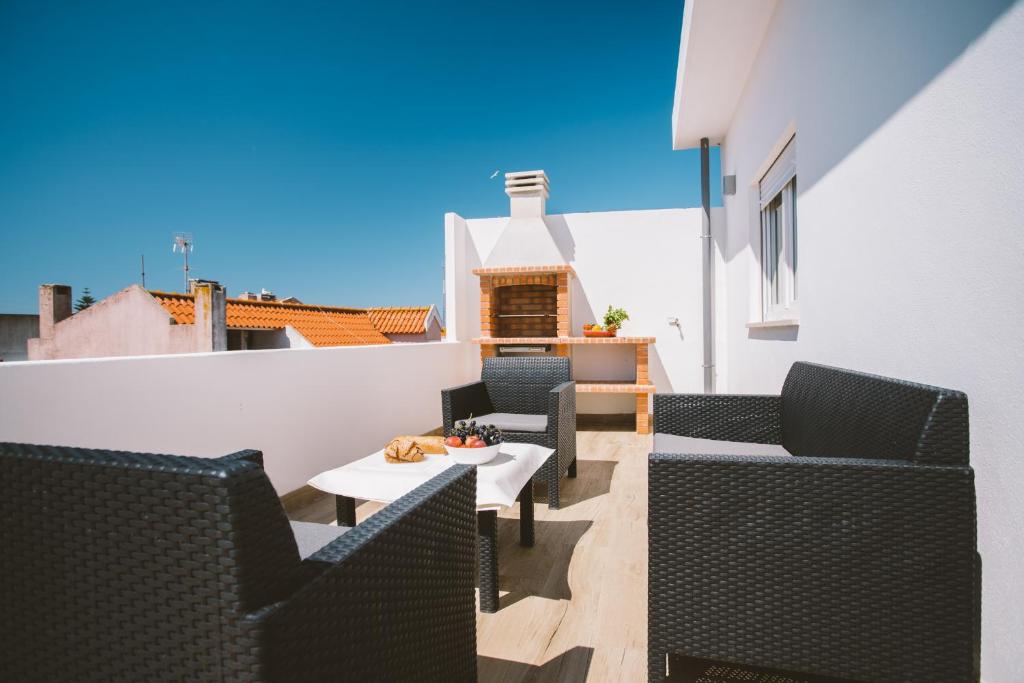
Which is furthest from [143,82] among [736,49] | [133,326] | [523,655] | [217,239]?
[523,655]

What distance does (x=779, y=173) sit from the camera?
343cm

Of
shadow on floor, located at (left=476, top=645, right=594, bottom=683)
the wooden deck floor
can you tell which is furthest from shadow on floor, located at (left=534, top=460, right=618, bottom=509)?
shadow on floor, located at (left=476, top=645, right=594, bottom=683)

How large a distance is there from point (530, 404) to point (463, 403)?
53 cm

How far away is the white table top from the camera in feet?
5.90

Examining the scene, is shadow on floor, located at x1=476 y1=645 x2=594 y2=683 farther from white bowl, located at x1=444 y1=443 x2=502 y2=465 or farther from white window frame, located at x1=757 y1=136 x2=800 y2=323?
white window frame, located at x1=757 y1=136 x2=800 y2=323

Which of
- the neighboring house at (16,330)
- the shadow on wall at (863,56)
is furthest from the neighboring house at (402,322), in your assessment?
the shadow on wall at (863,56)

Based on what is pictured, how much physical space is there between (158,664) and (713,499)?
1140 mm

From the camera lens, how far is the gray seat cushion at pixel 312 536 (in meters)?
1.25

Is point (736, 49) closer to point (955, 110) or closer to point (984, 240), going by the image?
point (955, 110)

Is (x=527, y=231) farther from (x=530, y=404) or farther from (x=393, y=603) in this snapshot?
(x=393, y=603)

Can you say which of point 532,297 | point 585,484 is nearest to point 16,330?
point 532,297

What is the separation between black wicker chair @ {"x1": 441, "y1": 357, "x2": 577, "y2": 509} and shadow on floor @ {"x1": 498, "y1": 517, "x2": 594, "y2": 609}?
313 millimetres

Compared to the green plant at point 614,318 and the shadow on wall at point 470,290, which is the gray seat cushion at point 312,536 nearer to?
the green plant at point 614,318

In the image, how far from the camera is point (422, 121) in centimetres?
1131
